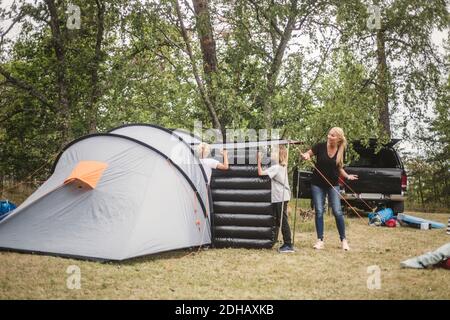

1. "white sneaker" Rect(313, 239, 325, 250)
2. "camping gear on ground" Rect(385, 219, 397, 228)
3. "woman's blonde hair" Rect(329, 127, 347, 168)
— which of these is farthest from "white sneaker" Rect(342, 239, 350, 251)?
"camping gear on ground" Rect(385, 219, 397, 228)

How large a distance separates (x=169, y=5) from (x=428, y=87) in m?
6.30

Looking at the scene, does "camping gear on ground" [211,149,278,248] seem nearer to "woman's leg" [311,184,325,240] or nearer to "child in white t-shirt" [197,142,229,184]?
"child in white t-shirt" [197,142,229,184]

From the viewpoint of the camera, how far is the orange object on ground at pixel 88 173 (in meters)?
6.64

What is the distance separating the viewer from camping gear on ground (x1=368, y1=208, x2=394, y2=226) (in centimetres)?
1061

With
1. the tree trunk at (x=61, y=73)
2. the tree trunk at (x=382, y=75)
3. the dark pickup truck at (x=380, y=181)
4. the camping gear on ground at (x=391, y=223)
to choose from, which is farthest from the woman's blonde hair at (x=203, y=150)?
the camping gear on ground at (x=391, y=223)

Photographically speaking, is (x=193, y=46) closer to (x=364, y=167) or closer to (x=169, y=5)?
(x=169, y=5)

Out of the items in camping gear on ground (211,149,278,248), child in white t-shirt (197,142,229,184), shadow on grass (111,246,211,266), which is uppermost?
child in white t-shirt (197,142,229,184)

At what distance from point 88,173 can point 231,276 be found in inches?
Answer: 107

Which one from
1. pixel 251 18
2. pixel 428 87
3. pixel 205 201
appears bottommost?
pixel 205 201

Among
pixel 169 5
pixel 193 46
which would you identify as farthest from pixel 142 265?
pixel 193 46

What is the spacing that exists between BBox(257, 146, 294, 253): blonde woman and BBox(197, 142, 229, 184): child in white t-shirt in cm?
56

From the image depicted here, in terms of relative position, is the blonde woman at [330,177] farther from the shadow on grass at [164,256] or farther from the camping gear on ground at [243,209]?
the shadow on grass at [164,256]

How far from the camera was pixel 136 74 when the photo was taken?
10445 mm

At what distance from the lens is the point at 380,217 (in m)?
10.6
